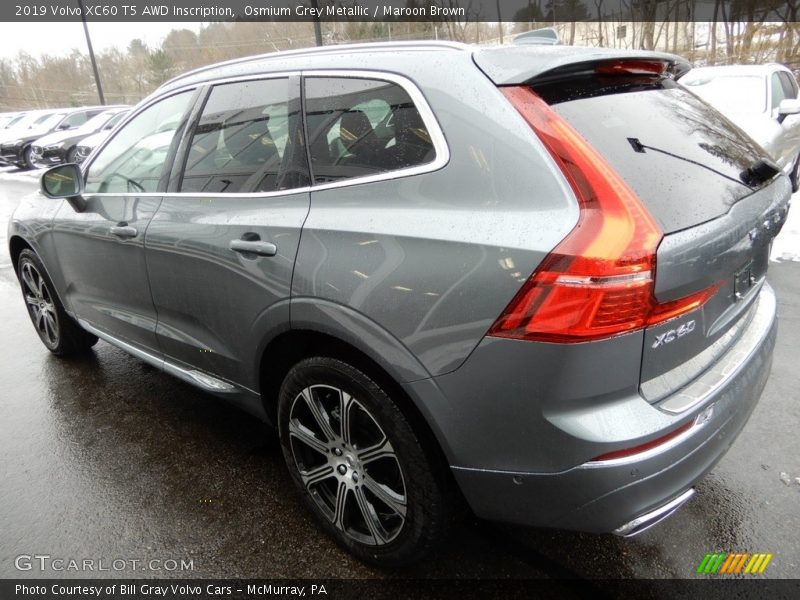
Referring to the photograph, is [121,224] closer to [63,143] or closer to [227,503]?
[227,503]

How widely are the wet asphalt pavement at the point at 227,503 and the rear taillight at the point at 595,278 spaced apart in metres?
1.10

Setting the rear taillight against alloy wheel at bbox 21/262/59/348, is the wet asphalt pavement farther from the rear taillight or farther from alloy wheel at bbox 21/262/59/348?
the rear taillight

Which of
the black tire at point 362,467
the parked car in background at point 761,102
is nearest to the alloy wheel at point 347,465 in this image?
the black tire at point 362,467

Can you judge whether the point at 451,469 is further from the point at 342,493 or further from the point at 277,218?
the point at 277,218

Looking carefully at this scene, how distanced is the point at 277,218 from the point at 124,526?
1.49m

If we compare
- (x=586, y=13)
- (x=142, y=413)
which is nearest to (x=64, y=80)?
(x=586, y=13)

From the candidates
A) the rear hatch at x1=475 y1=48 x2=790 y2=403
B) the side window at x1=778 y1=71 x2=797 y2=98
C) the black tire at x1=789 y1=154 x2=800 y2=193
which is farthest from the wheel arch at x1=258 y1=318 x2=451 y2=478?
the side window at x1=778 y1=71 x2=797 y2=98

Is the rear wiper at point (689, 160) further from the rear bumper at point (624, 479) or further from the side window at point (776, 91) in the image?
the side window at point (776, 91)

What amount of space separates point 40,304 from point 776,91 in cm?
890

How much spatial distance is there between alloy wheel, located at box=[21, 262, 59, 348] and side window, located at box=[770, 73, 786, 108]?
8268mm

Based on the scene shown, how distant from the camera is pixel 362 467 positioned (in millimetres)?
1998

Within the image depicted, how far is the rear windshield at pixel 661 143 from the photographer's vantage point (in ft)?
5.20

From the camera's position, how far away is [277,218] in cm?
206

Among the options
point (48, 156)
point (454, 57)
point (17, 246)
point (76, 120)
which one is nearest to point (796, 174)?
point (454, 57)
